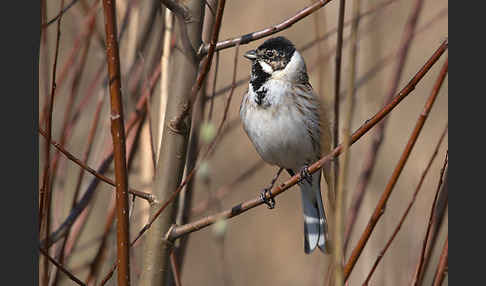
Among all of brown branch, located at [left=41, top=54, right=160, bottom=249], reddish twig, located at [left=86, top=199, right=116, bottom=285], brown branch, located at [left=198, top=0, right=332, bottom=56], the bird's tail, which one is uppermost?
brown branch, located at [left=198, top=0, right=332, bottom=56]

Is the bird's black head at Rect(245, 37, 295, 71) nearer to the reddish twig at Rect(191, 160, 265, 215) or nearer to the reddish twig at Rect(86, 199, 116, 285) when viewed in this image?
the reddish twig at Rect(191, 160, 265, 215)

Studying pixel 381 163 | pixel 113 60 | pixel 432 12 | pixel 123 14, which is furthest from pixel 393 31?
pixel 113 60

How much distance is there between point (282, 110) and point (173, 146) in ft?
3.61

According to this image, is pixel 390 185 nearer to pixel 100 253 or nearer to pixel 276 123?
pixel 100 253

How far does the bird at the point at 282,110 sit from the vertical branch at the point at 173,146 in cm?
101

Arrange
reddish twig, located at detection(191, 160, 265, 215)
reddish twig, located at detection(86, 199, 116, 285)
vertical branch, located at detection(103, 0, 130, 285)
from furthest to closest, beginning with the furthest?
reddish twig, located at detection(191, 160, 265, 215) → reddish twig, located at detection(86, 199, 116, 285) → vertical branch, located at detection(103, 0, 130, 285)

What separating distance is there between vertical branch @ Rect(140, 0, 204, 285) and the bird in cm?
101

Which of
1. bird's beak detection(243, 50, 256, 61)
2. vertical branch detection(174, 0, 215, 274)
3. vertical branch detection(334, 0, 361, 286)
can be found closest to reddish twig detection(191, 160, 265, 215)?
vertical branch detection(174, 0, 215, 274)

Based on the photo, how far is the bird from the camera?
258cm

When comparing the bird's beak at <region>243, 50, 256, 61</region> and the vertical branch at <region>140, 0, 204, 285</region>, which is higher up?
the bird's beak at <region>243, 50, 256, 61</region>

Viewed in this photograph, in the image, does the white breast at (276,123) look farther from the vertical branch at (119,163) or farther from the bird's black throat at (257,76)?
the vertical branch at (119,163)

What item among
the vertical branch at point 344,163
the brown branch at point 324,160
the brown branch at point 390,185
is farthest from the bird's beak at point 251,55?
the vertical branch at point 344,163

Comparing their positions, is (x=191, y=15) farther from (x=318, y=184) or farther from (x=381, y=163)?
(x=381, y=163)

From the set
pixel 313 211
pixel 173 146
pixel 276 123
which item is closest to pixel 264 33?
pixel 173 146
